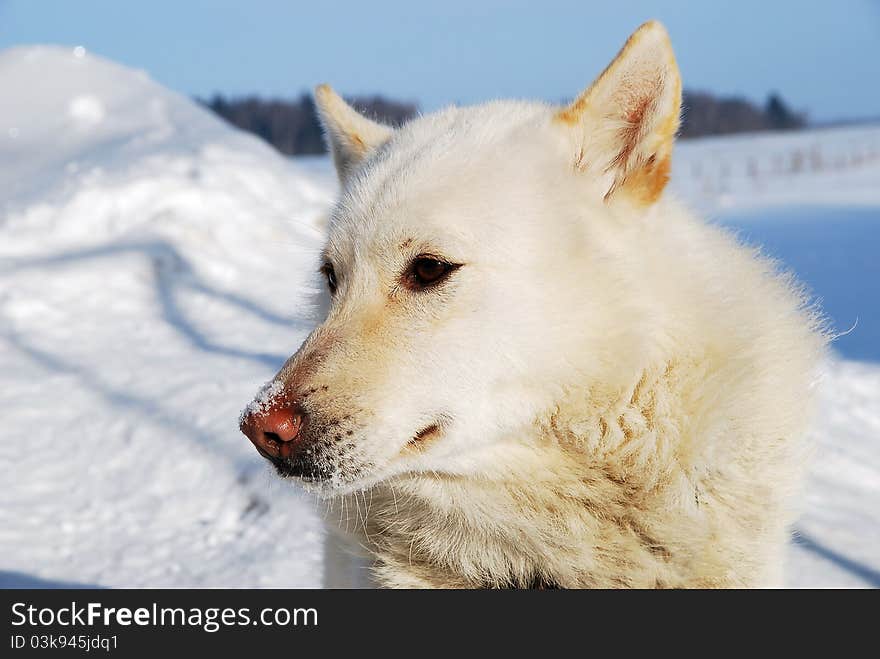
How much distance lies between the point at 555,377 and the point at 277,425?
0.70 meters

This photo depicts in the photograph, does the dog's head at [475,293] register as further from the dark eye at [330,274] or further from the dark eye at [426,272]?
the dark eye at [330,274]

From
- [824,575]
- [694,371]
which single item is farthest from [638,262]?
[824,575]

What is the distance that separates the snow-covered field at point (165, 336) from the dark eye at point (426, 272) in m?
0.77

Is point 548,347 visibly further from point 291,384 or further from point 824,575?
point 824,575

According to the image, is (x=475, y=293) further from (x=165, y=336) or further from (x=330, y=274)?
(x=165, y=336)

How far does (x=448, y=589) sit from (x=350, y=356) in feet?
2.33

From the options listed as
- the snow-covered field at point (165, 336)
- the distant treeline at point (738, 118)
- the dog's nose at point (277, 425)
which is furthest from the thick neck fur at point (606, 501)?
the distant treeline at point (738, 118)

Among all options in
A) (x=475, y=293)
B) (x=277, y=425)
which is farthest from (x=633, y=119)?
(x=277, y=425)

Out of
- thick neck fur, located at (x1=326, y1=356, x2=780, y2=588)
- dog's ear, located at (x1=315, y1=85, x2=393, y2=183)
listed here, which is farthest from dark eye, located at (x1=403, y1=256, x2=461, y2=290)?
dog's ear, located at (x1=315, y1=85, x2=393, y2=183)

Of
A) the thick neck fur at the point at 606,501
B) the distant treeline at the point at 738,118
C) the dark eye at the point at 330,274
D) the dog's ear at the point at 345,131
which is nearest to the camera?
the thick neck fur at the point at 606,501

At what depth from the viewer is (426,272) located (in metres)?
2.19

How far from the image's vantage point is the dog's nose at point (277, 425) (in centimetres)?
203

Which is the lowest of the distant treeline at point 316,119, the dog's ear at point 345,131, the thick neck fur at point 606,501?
the thick neck fur at point 606,501

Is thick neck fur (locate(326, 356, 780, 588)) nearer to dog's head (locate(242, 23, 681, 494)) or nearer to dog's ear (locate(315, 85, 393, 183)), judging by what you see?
dog's head (locate(242, 23, 681, 494))
